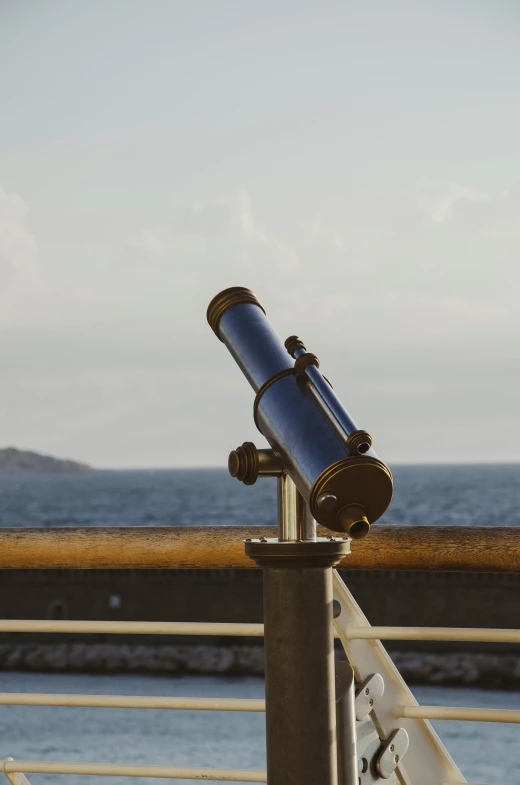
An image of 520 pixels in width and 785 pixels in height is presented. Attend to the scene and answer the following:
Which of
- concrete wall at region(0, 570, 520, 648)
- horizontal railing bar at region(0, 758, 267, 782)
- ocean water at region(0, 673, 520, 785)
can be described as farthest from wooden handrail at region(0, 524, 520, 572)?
concrete wall at region(0, 570, 520, 648)

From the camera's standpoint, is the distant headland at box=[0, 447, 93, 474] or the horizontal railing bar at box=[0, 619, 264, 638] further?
the distant headland at box=[0, 447, 93, 474]

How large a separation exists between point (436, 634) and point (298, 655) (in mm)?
457

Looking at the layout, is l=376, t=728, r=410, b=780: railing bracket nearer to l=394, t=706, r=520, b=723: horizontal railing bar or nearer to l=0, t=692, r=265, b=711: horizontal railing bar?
l=394, t=706, r=520, b=723: horizontal railing bar

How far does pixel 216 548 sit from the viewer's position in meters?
1.61

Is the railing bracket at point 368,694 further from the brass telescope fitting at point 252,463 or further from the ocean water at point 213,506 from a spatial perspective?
the ocean water at point 213,506

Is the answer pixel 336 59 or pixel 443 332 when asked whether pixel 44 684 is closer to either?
pixel 336 59

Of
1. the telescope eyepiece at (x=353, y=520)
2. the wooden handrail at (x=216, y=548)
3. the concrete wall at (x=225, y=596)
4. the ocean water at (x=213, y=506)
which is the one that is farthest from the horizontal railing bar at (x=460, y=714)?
the ocean water at (x=213, y=506)

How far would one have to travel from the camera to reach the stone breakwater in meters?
23.8

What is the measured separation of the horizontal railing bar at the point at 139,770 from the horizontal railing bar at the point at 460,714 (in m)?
0.26

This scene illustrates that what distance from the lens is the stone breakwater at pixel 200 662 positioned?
938 inches

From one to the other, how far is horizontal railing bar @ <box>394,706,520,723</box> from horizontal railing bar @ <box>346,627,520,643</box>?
0.10 metres

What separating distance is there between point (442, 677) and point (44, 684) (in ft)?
30.5

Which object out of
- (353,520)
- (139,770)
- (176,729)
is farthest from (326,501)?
(176,729)

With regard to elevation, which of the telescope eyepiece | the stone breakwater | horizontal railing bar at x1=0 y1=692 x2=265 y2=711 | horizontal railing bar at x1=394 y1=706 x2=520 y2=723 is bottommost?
horizontal railing bar at x1=394 y1=706 x2=520 y2=723
